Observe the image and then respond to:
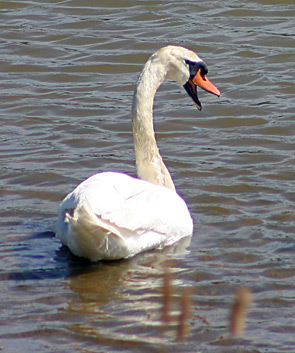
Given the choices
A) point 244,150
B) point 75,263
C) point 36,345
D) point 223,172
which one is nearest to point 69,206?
point 75,263

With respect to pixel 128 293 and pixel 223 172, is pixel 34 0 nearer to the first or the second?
pixel 223 172

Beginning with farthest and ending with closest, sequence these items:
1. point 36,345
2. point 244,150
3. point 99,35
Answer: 1. point 99,35
2. point 244,150
3. point 36,345

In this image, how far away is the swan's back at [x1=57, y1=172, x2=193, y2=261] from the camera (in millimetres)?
4852

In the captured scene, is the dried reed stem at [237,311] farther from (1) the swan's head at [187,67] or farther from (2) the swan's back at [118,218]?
(1) the swan's head at [187,67]

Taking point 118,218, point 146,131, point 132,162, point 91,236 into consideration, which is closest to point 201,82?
point 146,131

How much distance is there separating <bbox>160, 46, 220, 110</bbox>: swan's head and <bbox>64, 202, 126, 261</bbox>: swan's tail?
1.64m

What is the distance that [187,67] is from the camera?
20.4 ft

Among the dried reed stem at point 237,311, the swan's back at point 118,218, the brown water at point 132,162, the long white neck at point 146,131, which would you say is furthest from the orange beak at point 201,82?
the dried reed stem at point 237,311

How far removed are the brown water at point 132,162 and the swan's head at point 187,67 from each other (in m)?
0.88

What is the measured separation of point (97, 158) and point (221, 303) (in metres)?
2.95

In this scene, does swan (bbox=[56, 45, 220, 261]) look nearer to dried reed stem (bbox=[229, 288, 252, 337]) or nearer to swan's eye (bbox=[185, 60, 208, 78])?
swan's eye (bbox=[185, 60, 208, 78])

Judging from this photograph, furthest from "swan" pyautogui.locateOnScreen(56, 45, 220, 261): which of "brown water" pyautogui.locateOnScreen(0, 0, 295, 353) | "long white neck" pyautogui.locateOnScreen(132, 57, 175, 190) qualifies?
"brown water" pyautogui.locateOnScreen(0, 0, 295, 353)

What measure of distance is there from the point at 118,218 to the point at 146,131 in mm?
1305

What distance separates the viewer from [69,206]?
203 inches
